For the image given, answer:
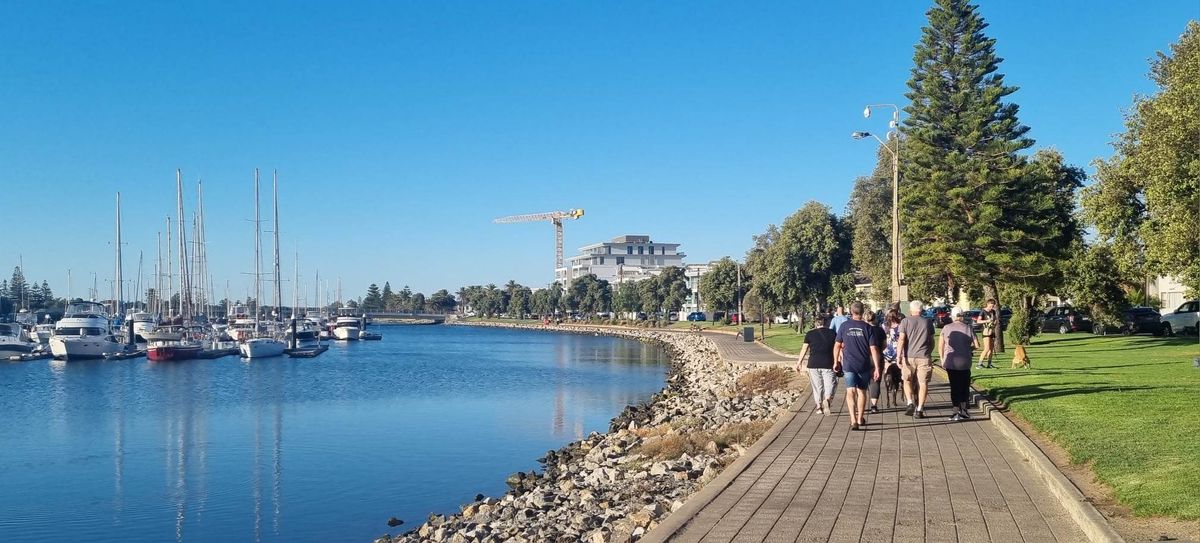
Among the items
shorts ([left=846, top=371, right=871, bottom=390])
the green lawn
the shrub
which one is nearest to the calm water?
the shrub

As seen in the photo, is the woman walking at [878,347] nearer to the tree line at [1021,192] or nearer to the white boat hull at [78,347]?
the tree line at [1021,192]

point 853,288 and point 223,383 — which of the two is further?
point 853,288

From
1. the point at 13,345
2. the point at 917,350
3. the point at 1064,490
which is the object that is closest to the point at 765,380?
the point at 917,350

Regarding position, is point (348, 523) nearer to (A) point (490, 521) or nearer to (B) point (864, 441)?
(A) point (490, 521)

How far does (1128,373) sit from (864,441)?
1166 cm

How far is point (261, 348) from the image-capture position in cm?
7144

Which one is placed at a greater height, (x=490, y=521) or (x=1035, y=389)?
(x=1035, y=389)

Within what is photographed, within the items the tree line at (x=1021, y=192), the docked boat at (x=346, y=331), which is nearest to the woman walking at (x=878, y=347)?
the tree line at (x=1021, y=192)

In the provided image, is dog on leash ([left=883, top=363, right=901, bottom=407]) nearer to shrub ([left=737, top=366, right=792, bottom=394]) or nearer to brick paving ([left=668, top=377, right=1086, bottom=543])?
brick paving ([left=668, top=377, right=1086, bottom=543])

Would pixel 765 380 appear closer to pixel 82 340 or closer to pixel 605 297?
pixel 82 340

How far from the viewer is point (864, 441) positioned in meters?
13.1

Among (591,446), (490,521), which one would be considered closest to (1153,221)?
(591,446)

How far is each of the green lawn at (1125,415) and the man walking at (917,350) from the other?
4.65 feet

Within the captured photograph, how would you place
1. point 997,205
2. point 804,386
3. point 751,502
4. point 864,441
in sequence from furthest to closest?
point 997,205 < point 804,386 < point 864,441 < point 751,502
